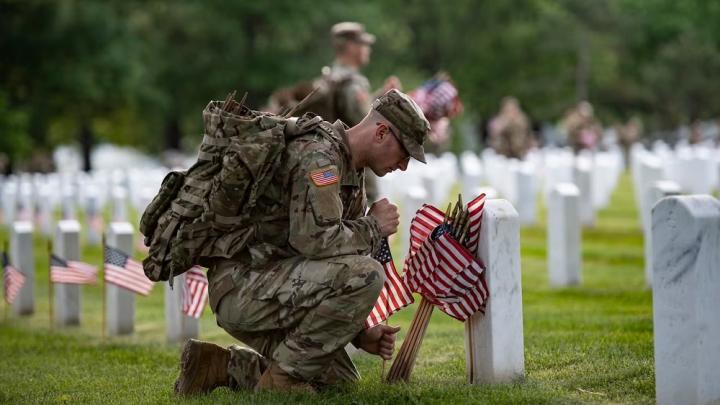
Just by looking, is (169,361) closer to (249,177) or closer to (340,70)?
(249,177)

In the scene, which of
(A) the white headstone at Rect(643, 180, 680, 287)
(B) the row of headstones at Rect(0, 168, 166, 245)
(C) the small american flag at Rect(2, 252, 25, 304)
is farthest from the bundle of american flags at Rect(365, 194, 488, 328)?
(B) the row of headstones at Rect(0, 168, 166, 245)

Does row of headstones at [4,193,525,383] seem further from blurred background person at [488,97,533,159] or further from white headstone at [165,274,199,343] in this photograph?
blurred background person at [488,97,533,159]

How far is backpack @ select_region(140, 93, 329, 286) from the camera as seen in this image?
5801 mm

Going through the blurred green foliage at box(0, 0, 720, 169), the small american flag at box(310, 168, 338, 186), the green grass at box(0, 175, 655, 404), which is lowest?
the green grass at box(0, 175, 655, 404)

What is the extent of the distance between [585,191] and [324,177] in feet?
40.6

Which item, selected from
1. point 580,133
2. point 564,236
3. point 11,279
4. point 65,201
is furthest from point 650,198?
point 580,133

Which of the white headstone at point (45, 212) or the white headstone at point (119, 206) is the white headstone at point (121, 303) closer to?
the white headstone at point (119, 206)

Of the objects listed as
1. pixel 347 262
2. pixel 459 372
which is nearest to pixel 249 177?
pixel 347 262

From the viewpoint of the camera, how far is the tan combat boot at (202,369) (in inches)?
250

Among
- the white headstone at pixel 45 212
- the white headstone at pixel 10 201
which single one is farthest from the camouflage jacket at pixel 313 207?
the white headstone at pixel 10 201

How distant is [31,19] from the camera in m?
39.1

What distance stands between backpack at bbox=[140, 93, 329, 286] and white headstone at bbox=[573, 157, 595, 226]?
469 inches

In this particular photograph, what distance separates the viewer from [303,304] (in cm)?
592

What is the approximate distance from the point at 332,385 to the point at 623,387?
149 centimetres
